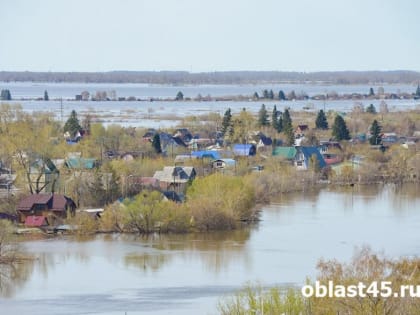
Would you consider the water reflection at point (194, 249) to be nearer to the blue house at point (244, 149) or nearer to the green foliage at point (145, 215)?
the green foliage at point (145, 215)

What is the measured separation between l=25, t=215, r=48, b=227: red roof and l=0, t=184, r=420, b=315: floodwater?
572 millimetres

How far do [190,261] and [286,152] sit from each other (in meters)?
6.58

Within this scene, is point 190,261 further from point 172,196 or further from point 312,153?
point 312,153

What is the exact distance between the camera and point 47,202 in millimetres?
10094

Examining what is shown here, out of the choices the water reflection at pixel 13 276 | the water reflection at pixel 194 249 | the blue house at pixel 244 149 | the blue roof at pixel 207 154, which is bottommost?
the water reflection at pixel 13 276

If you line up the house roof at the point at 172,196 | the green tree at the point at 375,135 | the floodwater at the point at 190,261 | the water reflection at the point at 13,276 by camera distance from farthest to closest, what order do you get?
1. the green tree at the point at 375,135
2. the house roof at the point at 172,196
3. the water reflection at the point at 13,276
4. the floodwater at the point at 190,261

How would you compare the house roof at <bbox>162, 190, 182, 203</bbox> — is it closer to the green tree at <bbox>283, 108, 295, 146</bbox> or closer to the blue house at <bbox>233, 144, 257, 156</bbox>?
the blue house at <bbox>233, 144, 257, 156</bbox>

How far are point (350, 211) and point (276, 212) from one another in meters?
0.74

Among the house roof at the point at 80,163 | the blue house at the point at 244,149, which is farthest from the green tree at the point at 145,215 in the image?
the blue house at the point at 244,149

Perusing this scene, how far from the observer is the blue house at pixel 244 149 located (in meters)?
14.8

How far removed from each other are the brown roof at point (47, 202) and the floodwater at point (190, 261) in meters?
0.82

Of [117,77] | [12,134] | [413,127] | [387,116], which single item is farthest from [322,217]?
[117,77]

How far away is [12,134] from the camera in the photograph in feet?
37.8

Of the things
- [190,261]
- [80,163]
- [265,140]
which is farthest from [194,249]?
[265,140]
